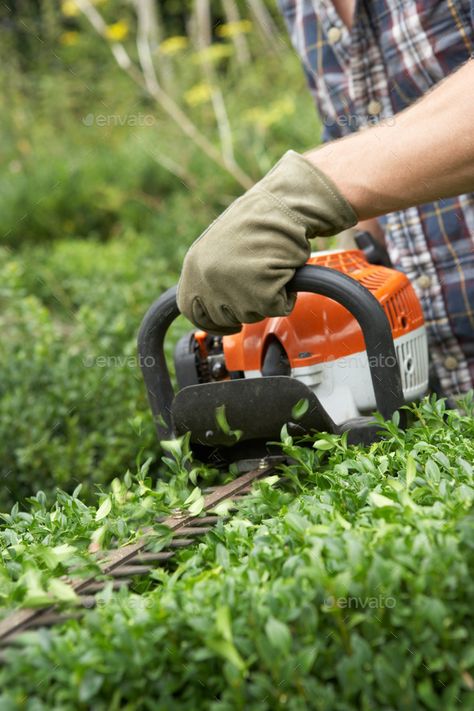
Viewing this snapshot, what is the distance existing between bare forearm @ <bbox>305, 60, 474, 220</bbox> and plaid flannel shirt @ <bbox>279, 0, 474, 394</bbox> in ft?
1.49

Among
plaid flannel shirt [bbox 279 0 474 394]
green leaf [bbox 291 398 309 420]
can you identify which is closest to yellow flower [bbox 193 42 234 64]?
plaid flannel shirt [bbox 279 0 474 394]

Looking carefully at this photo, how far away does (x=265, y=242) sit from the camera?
1.69 metres

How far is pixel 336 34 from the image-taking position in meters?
2.29

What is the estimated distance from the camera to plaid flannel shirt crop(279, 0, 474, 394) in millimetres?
2100

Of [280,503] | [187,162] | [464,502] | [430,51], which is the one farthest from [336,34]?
[187,162]

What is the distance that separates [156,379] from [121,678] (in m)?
0.98

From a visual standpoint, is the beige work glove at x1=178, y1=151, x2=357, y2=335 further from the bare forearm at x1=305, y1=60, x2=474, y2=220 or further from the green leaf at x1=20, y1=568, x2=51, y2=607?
the green leaf at x1=20, y1=568, x2=51, y2=607

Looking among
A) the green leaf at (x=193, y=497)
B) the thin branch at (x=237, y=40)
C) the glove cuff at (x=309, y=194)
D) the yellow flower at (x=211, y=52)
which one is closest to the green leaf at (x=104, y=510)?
the green leaf at (x=193, y=497)

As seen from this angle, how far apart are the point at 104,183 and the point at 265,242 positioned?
19.1 ft

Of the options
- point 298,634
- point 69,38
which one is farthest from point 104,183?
point 298,634

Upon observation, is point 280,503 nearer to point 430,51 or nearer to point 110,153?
point 430,51

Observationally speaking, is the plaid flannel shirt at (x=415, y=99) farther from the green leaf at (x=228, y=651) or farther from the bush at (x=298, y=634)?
the green leaf at (x=228, y=651)

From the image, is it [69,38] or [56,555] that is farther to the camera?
[69,38]

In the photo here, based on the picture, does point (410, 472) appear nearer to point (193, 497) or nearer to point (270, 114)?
point (193, 497)
